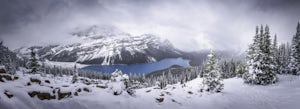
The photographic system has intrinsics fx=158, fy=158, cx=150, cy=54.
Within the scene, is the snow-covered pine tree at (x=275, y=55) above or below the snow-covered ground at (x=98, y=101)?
above

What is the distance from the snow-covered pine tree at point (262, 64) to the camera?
31875 mm

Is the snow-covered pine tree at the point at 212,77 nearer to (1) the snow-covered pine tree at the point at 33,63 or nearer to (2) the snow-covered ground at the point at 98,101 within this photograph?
(2) the snow-covered ground at the point at 98,101

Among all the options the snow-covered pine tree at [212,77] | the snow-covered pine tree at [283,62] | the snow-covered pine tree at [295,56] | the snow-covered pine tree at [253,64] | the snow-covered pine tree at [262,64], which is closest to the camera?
the snow-covered pine tree at [212,77]

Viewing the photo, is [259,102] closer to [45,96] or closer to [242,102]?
[242,102]

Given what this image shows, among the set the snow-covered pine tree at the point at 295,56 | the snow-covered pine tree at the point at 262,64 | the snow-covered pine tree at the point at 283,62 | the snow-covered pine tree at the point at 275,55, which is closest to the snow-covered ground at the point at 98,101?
the snow-covered pine tree at the point at 262,64

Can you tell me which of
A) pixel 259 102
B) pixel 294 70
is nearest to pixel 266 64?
pixel 259 102

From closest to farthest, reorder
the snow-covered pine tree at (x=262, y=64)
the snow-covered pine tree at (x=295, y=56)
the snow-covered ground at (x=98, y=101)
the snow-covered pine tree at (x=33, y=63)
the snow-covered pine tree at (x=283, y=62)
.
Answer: the snow-covered ground at (x=98, y=101)
the snow-covered pine tree at (x=262, y=64)
the snow-covered pine tree at (x=33, y=63)
the snow-covered pine tree at (x=295, y=56)
the snow-covered pine tree at (x=283, y=62)

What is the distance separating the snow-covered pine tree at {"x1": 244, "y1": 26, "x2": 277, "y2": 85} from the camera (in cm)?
3188

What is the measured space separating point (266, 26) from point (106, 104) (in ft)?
125

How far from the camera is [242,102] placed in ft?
69.9

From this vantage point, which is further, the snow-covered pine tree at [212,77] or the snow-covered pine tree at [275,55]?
the snow-covered pine tree at [275,55]

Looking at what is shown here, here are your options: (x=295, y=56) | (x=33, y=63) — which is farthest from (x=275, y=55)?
(x=33, y=63)

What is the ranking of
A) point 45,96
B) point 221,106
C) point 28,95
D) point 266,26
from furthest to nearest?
point 266,26 → point 221,106 → point 45,96 → point 28,95

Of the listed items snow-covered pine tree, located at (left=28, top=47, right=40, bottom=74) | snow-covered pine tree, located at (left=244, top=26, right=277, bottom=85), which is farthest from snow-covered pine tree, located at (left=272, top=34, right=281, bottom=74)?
snow-covered pine tree, located at (left=28, top=47, right=40, bottom=74)
